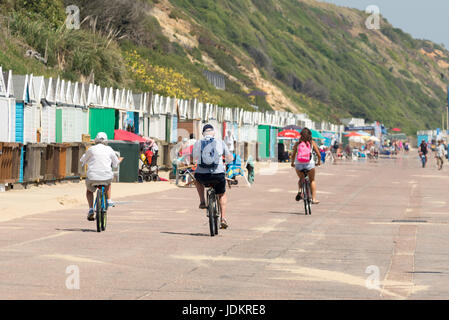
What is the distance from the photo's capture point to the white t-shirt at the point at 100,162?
15.9 meters

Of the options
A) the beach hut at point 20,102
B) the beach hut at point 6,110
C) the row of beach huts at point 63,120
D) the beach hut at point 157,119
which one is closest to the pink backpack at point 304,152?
the row of beach huts at point 63,120

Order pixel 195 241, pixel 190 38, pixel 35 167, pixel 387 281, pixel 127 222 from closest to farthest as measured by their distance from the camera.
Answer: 1. pixel 387 281
2. pixel 195 241
3. pixel 127 222
4. pixel 35 167
5. pixel 190 38

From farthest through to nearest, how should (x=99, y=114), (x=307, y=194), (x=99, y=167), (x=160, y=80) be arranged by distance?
(x=160, y=80) → (x=99, y=114) → (x=307, y=194) → (x=99, y=167)

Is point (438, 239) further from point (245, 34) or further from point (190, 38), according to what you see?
point (245, 34)

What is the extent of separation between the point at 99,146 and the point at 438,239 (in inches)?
215

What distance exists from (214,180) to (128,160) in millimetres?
17103

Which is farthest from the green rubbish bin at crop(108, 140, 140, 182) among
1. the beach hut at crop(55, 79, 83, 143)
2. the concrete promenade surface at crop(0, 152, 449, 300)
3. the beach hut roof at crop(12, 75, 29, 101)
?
the concrete promenade surface at crop(0, 152, 449, 300)

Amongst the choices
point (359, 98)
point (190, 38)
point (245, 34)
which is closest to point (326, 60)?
point (359, 98)

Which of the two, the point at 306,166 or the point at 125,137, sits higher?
the point at 125,137

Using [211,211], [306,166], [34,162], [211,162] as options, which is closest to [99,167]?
[211,162]

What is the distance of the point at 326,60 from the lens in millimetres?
193750

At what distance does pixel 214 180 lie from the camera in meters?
15.2

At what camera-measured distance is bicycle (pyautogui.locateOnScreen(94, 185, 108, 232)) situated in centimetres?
1540

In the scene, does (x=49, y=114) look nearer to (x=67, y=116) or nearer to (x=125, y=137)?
(x=67, y=116)
